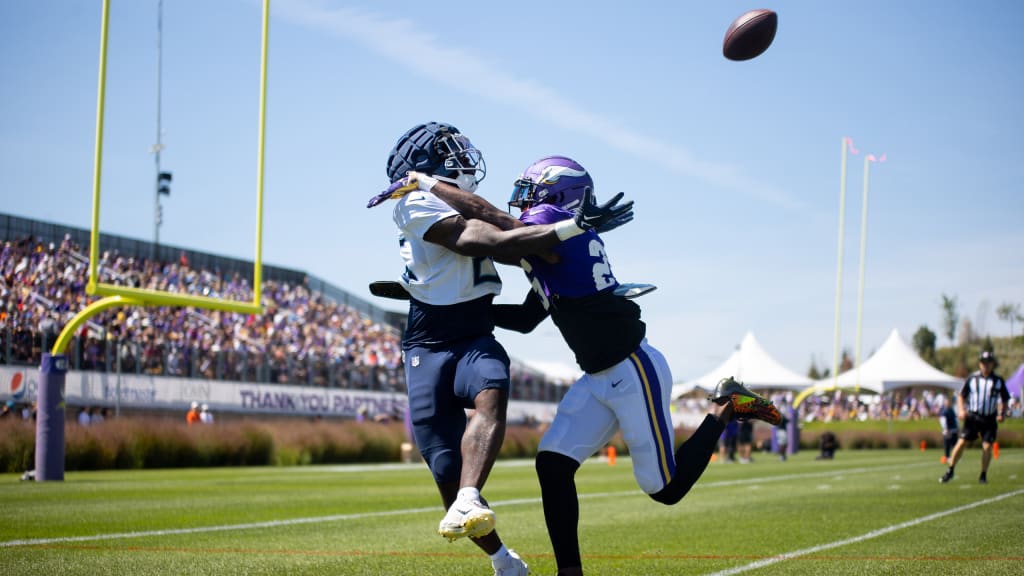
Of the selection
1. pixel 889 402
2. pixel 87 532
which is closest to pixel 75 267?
pixel 87 532

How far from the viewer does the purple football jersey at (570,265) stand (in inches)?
187

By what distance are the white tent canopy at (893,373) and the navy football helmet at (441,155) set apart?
4370cm

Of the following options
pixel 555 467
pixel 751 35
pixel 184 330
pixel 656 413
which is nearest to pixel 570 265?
pixel 656 413

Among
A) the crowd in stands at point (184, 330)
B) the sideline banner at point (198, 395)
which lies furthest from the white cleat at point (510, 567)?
the sideline banner at point (198, 395)

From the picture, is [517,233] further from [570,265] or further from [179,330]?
[179,330]

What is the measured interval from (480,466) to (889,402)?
2352 inches

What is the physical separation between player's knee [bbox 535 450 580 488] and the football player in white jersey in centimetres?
25

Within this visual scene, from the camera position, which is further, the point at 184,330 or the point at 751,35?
the point at 184,330

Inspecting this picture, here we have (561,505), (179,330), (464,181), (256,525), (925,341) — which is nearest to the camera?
(561,505)

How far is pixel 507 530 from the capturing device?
345 inches

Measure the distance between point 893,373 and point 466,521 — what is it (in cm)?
4813

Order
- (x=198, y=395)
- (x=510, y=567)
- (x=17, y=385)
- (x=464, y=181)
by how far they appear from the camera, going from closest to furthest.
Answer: (x=510, y=567), (x=464, y=181), (x=17, y=385), (x=198, y=395)

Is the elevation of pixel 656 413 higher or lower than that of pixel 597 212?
lower

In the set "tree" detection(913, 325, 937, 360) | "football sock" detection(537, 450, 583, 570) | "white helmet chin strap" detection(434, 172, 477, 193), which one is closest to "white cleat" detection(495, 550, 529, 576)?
"football sock" detection(537, 450, 583, 570)
